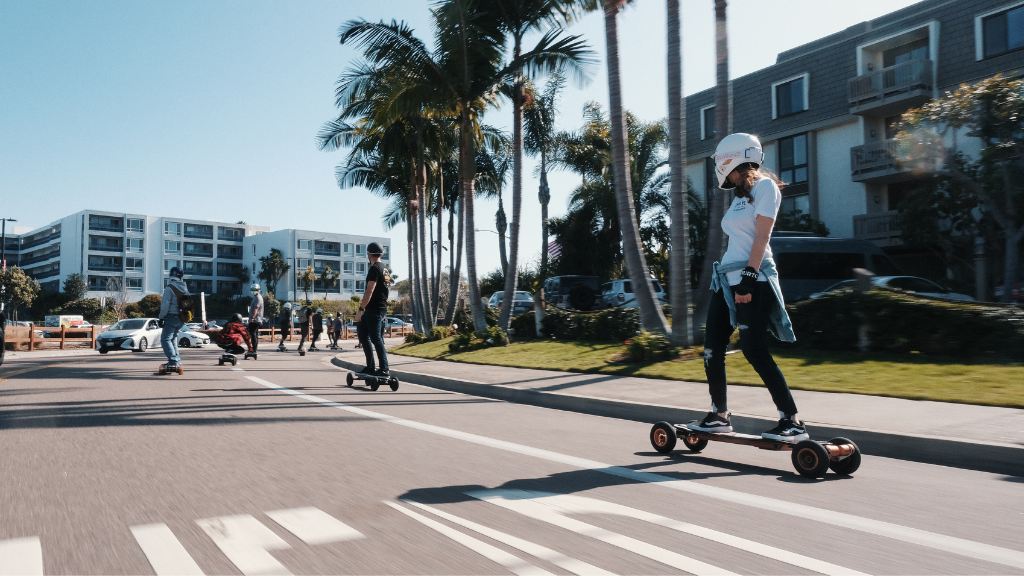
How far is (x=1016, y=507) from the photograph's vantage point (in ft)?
12.9

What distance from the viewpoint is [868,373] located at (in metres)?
9.18

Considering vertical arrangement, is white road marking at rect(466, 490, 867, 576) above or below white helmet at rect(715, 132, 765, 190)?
below

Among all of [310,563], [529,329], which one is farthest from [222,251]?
[310,563]

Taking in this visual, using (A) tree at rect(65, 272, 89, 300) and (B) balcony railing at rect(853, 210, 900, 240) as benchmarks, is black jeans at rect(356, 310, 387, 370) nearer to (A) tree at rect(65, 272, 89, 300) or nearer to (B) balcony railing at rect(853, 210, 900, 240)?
(B) balcony railing at rect(853, 210, 900, 240)

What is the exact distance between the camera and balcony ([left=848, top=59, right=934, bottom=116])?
24781 mm

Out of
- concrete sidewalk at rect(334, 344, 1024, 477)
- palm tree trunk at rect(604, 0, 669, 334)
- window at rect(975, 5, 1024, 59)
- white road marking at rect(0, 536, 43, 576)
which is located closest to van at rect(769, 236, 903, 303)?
palm tree trunk at rect(604, 0, 669, 334)

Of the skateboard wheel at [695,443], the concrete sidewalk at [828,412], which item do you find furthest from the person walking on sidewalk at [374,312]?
the skateboard wheel at [695,443]

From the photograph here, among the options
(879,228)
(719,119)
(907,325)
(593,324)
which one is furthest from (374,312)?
(879,228)

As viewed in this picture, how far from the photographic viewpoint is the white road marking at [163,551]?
2.84 metres

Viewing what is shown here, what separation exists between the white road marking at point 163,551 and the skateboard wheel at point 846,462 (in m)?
3.72

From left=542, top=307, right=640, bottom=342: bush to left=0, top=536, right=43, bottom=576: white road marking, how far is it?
12522mm

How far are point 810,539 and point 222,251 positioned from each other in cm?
11068

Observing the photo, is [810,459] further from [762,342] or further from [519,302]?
[519,302]

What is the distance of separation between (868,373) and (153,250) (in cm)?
10277
